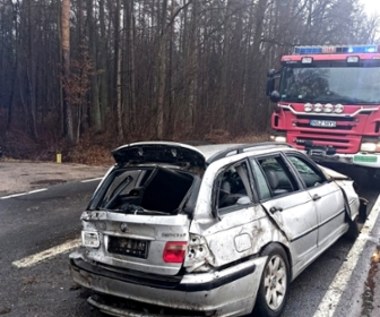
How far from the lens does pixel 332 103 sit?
9.55m

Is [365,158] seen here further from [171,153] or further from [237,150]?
[171,153]

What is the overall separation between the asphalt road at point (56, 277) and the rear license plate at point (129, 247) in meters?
0.73

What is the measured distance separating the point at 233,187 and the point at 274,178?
2.21 ft

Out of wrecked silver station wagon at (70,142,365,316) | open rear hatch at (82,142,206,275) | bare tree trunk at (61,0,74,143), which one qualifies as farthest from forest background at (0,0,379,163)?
wrecked silver station wagon at (70,142,365,316)

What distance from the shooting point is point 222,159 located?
382 cm

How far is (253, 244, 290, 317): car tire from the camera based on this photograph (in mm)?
3594

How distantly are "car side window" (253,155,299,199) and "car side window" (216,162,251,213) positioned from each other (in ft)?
0.56

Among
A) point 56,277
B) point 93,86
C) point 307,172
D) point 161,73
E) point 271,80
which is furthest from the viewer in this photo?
point 93,86

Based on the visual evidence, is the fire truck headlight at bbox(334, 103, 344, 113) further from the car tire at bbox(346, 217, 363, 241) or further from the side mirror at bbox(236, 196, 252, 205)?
the side mirror at bbox(236, 196, 252, 205)

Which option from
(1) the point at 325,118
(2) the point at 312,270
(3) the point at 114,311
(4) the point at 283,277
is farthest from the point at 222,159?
(1) the point at 325,118

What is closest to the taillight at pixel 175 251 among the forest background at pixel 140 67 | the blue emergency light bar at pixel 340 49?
the blue emergency light bar at pixel 340 49

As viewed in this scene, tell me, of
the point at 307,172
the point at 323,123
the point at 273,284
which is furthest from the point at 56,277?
the point at 323,123

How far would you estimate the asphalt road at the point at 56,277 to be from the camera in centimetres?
399

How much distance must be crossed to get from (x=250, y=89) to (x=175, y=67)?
20.2 feet
